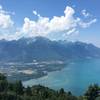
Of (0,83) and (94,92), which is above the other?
(0,83)

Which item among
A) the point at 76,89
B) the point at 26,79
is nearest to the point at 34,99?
the point at 76,89

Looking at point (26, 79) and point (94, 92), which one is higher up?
point (26, 79)

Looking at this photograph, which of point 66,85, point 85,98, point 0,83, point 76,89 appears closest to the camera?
point 85,98

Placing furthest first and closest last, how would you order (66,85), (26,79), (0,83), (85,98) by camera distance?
1. (26,79)
2. (66,85)
3. (0,83)
4. (85,98)

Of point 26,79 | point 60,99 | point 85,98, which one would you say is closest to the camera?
point 85,98

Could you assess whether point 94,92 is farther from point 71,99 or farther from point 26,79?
point 26,79

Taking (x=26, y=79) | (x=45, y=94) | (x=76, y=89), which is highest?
(x=26, y=79)

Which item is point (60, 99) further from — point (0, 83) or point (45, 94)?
point (0, 83)

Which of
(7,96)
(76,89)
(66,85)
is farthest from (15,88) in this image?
(66,85)

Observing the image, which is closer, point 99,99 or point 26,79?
point 99,99
